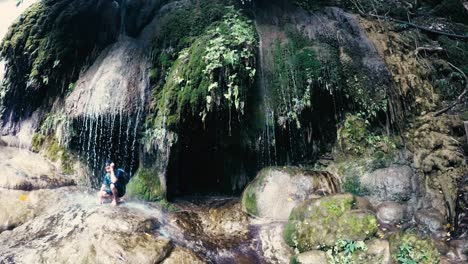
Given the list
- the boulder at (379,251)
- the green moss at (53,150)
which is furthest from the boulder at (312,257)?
the green moss at (53,150)

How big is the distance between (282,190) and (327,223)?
57.3 inches

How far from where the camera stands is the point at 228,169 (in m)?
8.96

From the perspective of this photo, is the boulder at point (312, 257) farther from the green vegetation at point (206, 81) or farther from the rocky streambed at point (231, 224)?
the green vegetation at point (206, 81)

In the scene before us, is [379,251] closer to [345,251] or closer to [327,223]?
[345,251]

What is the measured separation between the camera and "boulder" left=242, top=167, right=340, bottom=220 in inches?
290

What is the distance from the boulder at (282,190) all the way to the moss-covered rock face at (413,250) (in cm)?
207

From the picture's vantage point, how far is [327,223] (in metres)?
6.26

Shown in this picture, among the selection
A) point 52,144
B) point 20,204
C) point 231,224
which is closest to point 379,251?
point 231,224

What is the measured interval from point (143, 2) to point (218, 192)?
567cm

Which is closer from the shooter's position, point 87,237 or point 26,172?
point 87,237

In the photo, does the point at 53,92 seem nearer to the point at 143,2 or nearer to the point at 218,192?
the point at 143,2

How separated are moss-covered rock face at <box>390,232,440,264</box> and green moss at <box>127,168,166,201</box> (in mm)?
4823

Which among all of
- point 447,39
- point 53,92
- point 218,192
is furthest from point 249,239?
point 447,39

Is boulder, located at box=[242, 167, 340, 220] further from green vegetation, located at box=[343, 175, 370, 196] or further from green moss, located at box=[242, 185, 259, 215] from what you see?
green vegetation, located at box=[343, 175, 370, 196]
